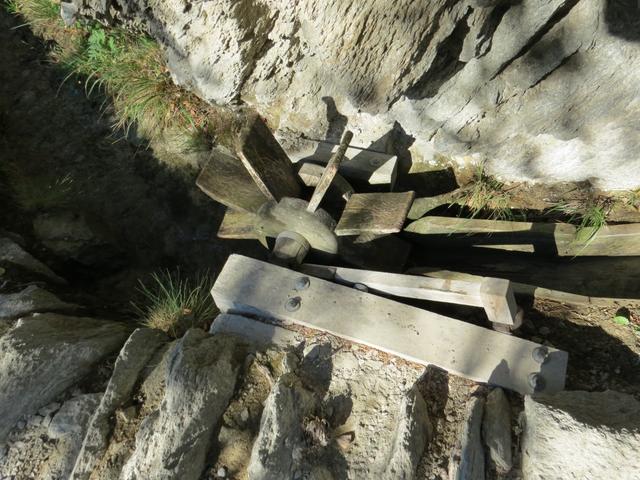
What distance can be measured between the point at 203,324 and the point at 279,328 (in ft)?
2.44

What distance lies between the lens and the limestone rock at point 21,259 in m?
3.53

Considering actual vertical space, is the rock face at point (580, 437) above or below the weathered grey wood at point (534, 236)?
A: below

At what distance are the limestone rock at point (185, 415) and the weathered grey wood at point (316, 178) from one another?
1.36 m

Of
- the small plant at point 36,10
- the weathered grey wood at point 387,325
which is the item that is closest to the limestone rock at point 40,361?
the weathered grey wood at point 387,325

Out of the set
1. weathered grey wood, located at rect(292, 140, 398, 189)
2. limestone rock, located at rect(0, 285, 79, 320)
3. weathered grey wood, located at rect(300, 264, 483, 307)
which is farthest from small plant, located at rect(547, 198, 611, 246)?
limestone rock, located at rect(0, 285, 79, 320)

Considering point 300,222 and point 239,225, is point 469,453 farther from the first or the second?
point 239,225

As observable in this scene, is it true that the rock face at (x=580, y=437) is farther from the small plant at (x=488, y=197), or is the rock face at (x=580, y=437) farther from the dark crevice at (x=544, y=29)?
the dark crevice at (x=544, y=29)

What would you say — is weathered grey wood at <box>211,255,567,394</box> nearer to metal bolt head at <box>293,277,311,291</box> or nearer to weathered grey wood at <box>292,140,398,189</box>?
metal bolt head at <box>293,277,311,291</box>

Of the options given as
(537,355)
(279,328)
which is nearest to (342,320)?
(279,328)

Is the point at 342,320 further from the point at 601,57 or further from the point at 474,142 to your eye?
the point at 601,57

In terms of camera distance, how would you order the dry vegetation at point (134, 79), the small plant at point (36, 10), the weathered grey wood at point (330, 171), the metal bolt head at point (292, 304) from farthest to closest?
the small plant at point (36, 10)
the dry vegetation at point (134, 79)
the weathered grey wood at point (330, 171)
the metal bolt head at point (292, 304)

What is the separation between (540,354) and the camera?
2.28 m

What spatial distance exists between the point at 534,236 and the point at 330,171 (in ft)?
4.79

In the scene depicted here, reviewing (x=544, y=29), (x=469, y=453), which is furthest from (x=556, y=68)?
(x=469, y=453)
